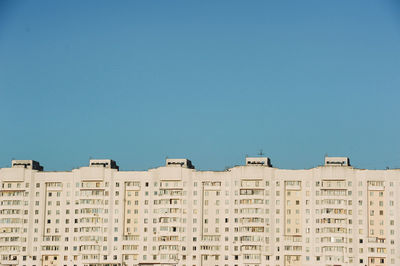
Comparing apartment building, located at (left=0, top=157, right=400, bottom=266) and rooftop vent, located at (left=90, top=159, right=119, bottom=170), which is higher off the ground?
rooftop vent, located at (left=90, top=159, right=119, bottom=170)

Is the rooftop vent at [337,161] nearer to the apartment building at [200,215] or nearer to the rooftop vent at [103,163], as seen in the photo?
the apartment building at [200,215]

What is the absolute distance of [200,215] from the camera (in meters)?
141

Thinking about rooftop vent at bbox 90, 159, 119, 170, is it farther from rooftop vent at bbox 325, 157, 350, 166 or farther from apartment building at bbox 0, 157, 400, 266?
rooftop vent at bbox 325, 157, 350, 166

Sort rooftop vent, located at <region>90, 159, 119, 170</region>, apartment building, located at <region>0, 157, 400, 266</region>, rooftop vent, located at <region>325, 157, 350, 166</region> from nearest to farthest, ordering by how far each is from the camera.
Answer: apartment building, located at <region>0, 157, 400, 266</region> < rooftop vent, located at <region>325, 157, 350, 166</region> < rooftop vent, located at <region>90, 159, 119, 170</region>

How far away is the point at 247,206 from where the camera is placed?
140 meters

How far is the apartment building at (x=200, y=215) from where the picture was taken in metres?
137

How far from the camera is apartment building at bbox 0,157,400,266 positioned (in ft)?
448

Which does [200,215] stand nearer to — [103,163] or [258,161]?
[258,161]

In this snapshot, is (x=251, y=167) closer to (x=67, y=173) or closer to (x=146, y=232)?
(x=146, y=232)

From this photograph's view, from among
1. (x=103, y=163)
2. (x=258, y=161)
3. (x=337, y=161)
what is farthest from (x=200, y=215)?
(x=337, y=161)

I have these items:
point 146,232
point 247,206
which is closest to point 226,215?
point 247,206

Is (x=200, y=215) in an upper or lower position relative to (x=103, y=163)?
lower

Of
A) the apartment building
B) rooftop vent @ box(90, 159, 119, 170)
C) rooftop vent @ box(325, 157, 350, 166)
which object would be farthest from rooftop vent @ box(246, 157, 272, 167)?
rooftop vent @ box(90, 159, 119, 170)

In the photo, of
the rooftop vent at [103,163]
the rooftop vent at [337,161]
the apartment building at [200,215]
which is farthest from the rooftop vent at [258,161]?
the rooftop vent at [103,163]
